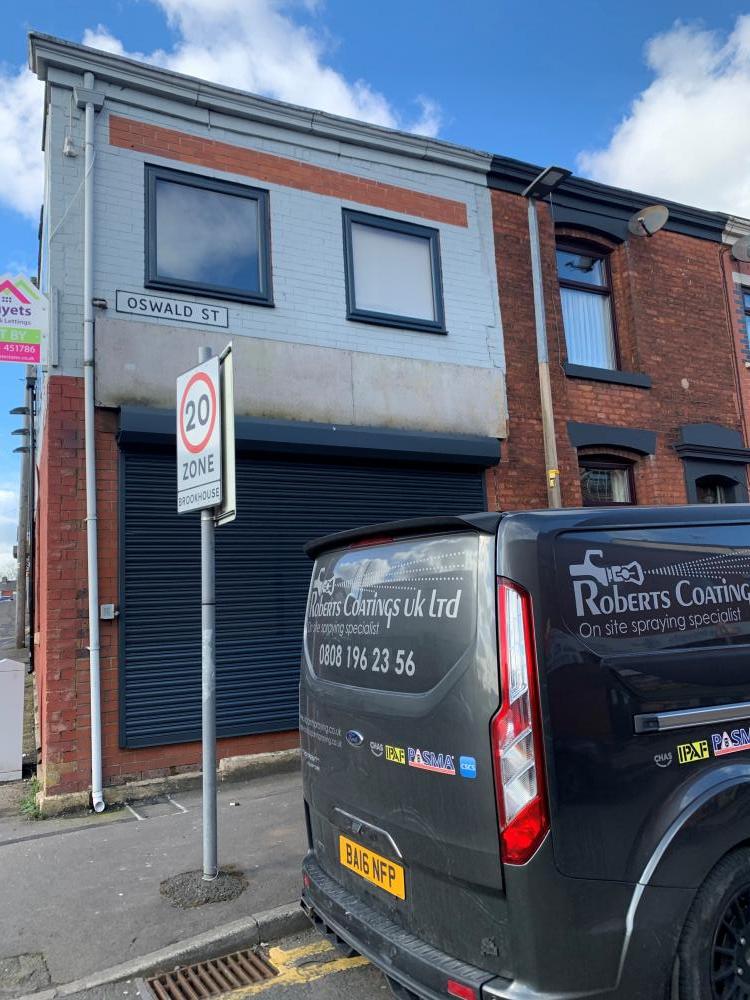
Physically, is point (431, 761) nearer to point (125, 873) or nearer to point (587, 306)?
point (125, 873)

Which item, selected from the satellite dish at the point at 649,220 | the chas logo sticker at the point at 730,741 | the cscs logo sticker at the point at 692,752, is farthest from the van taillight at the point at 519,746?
the satellite dish at the point at 649,220

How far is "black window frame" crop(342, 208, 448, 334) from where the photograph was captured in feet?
28.3

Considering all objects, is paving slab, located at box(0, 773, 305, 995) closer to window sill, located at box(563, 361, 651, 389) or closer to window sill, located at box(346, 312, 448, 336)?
window sill, located at box(346, 312, 448, 336)

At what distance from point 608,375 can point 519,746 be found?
8775 mm

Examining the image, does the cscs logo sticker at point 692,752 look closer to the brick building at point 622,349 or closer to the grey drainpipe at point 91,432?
the grey drainpipe at point 91,432

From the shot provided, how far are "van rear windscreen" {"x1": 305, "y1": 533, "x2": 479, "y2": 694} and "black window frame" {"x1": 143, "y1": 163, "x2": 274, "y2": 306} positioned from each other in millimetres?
4896

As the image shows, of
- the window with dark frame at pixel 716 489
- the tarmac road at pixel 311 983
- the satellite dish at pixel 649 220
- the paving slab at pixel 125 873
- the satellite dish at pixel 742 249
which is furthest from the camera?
the satellite dish at pixel 742 249

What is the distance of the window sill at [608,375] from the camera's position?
33.2ft

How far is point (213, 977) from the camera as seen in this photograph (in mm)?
3740

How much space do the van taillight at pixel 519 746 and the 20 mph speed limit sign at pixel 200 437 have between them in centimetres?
243

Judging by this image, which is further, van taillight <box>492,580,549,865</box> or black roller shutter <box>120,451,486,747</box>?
black roller shutter <box>120,451,486,747</box>

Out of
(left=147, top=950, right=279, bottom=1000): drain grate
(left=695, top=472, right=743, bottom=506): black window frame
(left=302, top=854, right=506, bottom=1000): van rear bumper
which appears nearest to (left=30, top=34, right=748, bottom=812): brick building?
(left=695, top=472, right=743, bottom=506): black window frame

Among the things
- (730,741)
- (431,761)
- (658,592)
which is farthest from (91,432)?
(730,741)

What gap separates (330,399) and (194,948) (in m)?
5.60
